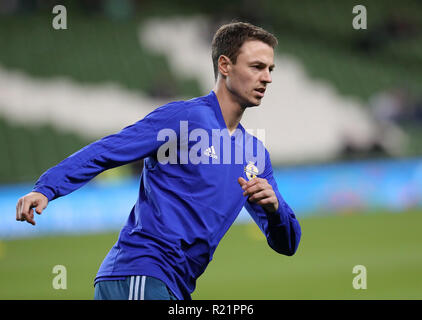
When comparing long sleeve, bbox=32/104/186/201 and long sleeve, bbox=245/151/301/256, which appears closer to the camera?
long sleeve, bbox=32/104/186/201

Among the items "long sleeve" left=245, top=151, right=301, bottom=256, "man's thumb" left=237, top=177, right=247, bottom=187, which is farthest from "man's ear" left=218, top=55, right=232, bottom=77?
"man's thumb" left=237, top=177, right=247, bottom=187

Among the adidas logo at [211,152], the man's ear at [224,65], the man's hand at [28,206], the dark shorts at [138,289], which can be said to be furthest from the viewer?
the man's ear at [224,65]

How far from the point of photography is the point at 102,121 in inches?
764

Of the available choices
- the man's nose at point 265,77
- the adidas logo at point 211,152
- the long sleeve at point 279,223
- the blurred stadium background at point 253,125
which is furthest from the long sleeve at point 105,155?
the blurred stadium background at point 253,125

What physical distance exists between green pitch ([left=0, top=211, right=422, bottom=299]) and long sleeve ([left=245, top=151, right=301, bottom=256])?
5.10 metres

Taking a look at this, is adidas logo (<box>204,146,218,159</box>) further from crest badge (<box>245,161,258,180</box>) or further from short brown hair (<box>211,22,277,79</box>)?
short brown hair (<box>211,22,277,79</box>)

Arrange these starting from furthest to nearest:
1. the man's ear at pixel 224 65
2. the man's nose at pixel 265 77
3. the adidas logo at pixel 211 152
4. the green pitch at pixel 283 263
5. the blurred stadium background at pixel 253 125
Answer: the blurred stadium background at pixel 253 125, the green pitch at pixel 283 263, the man's ear at pixel 224 65, the man's nose at pixel 265 77, the adidas logo at pixel 211 152

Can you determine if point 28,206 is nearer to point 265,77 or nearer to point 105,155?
point 105,155

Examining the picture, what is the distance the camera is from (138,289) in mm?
3711

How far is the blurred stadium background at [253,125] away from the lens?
11.4 m

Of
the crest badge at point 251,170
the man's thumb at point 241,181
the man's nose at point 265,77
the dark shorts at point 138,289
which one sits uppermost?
the man's nose at point 265,77

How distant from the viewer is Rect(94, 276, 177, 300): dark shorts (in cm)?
369

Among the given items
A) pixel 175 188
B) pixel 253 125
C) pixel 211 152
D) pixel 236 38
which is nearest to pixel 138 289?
pixel 175 188

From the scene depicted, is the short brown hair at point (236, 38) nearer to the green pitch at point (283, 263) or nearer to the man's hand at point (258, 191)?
the man's hand at point (258, 191)
